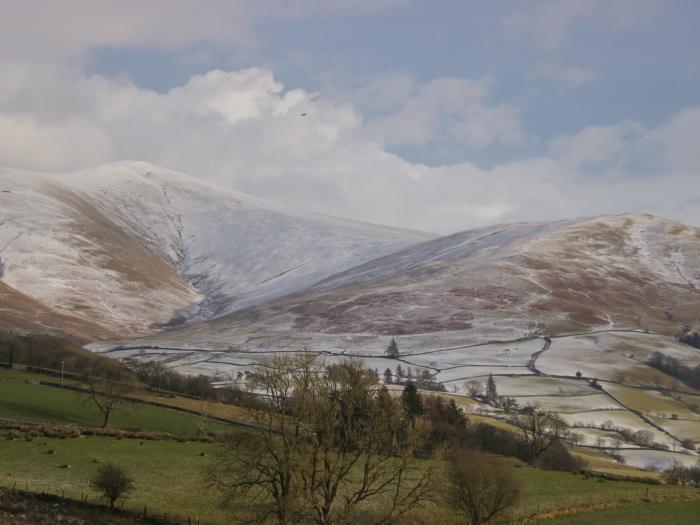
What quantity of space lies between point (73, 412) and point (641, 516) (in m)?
49.5

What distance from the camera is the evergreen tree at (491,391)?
437ft

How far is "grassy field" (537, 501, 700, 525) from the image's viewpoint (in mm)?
42388

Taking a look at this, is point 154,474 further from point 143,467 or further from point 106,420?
point 106,420

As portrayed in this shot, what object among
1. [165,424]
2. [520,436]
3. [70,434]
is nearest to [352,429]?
[70,434]

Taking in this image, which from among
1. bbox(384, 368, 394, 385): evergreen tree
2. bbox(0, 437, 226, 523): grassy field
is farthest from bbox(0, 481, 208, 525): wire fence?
bbox(384, 368, 394, 385): evergreen tree

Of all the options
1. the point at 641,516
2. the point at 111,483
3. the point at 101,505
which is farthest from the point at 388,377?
the point at 101,505

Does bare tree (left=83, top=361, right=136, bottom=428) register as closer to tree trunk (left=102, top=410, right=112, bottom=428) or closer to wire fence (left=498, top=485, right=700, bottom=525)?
tree trunk (left=102, top=410, right=112, bottom=428)

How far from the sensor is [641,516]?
4438 cm

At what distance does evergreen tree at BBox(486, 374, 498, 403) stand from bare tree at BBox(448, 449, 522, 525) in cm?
9079

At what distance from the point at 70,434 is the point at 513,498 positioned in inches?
1239

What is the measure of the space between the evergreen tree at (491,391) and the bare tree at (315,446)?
9075 centimetres

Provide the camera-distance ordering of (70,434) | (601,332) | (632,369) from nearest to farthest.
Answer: (70,434), (632,369), (601,332)

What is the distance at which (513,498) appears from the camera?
4231 cm

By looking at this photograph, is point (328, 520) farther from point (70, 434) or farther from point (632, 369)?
point (632, 369)
